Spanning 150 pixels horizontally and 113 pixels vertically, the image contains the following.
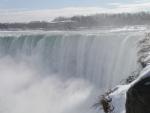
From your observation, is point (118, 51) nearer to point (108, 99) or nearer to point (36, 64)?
point (36, 64)

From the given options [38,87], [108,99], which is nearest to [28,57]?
[38,87]

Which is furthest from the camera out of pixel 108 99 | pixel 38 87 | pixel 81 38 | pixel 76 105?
pixel 38 87

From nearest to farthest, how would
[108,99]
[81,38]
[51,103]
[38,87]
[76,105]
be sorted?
[108,99] → [76,105] → [51,103] → [81,38] → [38,87]

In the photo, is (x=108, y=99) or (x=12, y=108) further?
(x=12, y=108)

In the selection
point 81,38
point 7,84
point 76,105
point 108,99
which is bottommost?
point 7,84

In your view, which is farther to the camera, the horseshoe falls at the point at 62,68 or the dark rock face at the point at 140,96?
the horseshoe falls at the point at 62,68

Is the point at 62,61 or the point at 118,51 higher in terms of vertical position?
the point at 118,51
